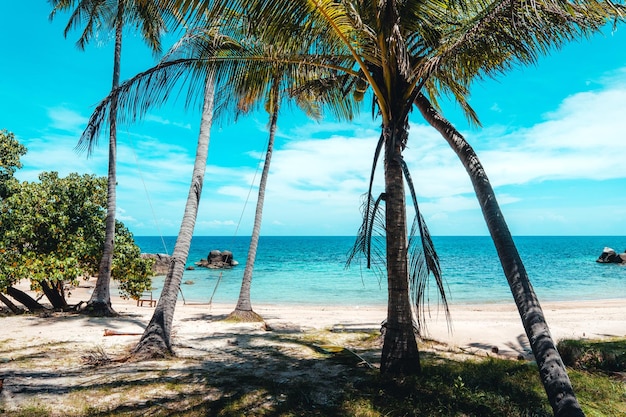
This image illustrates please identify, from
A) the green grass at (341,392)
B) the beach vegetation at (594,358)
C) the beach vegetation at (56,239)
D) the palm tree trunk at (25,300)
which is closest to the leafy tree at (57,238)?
the beach vegetation at (56,239)

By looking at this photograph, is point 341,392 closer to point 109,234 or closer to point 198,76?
point 198,76

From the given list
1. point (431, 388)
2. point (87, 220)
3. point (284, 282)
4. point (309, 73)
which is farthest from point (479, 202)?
point (284, 282)

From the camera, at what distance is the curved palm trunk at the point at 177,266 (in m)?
6.71

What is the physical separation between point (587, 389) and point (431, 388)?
2051mm

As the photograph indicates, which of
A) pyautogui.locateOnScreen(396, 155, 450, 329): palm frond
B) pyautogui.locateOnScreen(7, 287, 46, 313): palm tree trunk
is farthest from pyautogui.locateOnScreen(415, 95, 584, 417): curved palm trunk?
pyautogui.locateOnScreen(7, 287, 46, 313): palm tree trunk

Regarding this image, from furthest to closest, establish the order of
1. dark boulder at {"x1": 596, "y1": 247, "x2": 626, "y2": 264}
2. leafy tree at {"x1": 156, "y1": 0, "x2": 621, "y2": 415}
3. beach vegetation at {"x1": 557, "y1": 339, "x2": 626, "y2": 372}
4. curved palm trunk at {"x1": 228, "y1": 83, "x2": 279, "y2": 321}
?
dark boulder at {"x1": 596, "y1": 247, "x2": 626, "y2": 264}
curved palm trunk at {"x1": 228, "y1": 83, "x2": 279, "y2": 321}
beach vegetation at {"x1": 557, "y1": 339, "x2": 626, "y2": 372}
leafy tree at {"x1": 156, "y1": 0, "x2": 621, "y2": 415}

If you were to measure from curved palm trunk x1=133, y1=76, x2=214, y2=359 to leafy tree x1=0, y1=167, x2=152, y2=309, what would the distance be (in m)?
5.05

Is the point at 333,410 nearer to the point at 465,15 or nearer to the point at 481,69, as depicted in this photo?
the point at 481,69

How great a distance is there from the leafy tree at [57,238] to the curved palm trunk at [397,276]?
9273 mm

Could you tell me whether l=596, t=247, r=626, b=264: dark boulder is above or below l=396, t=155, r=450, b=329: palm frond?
below

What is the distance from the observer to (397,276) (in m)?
5.32

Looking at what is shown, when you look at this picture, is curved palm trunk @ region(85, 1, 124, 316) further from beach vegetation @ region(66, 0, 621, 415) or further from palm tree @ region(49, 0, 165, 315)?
beach vegetation @ region(66, 0, 621, 415)

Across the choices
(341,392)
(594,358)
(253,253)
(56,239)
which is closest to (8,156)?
(56,239)

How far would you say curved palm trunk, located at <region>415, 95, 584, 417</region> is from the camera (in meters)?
3.46
